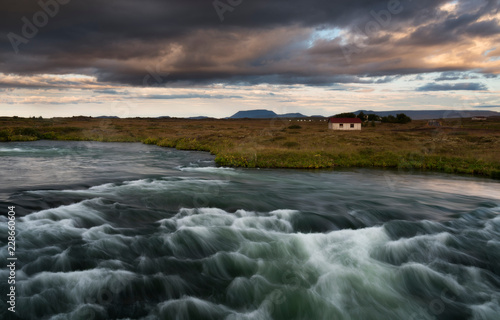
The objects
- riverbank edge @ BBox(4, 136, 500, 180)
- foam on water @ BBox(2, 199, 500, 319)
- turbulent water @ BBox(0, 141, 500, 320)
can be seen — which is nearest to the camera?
foam on water @ BBox(2, 199, 500, 319)

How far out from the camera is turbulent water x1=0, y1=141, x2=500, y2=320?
26.7 feet

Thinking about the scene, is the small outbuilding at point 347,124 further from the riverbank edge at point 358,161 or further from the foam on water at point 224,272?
the foam on water at point 224,272

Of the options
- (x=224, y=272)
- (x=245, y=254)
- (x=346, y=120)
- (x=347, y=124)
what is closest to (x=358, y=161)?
(x=245, y=254)

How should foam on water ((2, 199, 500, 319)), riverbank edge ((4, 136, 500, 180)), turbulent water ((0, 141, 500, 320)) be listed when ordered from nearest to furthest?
foam on water ((2, 199, 500, 319)) < turbulent water ((0, 141, 500, 320)) < riverbank edge ((4, 136, 500, 180))

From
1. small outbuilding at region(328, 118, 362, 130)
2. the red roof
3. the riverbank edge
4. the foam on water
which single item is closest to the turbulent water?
the foam on water

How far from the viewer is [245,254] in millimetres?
10805

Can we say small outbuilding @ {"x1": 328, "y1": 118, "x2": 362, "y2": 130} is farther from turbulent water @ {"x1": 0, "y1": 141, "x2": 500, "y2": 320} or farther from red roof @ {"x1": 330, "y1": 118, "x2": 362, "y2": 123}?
turbulent water @ {"x1": 0, "y1": 141, "x2": 500, "y2": 320}

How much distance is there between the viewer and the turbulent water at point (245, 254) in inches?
320

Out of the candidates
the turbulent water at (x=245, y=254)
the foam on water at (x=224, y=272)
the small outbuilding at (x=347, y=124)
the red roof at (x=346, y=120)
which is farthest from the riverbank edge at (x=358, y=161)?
the red roof at (x=346, y=120)

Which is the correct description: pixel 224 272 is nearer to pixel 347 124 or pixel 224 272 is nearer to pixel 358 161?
pixel 358 161

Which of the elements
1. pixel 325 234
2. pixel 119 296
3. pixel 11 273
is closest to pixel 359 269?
pixel 325 234

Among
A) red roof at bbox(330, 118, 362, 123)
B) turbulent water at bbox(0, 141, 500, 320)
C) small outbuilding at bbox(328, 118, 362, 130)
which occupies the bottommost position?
turbulent water at bbox(0, 141, 500, 320)

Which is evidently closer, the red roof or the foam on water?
the foam on water

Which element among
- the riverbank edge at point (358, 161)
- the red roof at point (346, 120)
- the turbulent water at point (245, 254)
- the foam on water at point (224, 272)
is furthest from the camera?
the red roof at point (346, 120)
